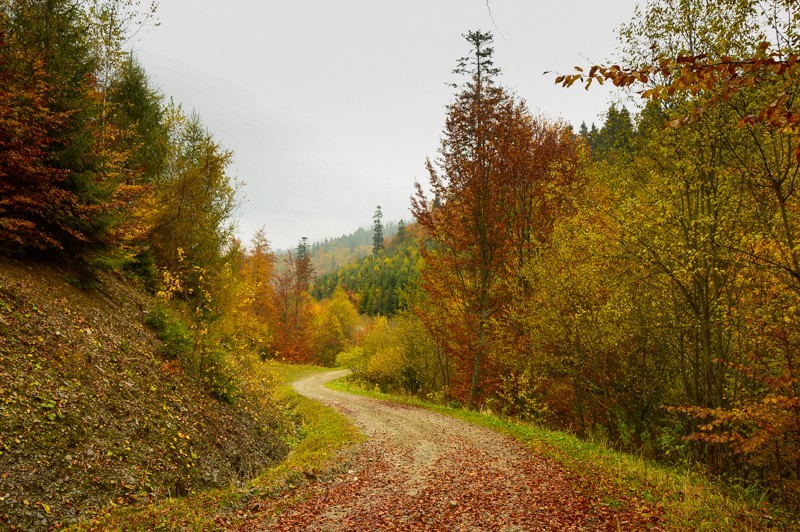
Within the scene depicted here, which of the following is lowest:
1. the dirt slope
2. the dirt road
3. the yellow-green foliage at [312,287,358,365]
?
the yellow-green foliage at [312,287,358,365]

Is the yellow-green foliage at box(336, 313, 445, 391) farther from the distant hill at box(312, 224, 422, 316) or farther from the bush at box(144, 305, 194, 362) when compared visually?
the distant hill at box(312, 224, 422, 316)

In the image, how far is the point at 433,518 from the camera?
6473 millimetres

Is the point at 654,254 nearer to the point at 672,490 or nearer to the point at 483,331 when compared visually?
the point at 672,490

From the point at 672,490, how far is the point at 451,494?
368 centimetres

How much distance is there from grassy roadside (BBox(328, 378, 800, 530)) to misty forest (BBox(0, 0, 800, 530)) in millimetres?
68

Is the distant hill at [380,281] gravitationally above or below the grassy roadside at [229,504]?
above

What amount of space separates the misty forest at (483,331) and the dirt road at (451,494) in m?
0.06

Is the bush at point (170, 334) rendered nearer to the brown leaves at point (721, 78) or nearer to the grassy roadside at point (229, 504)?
the grassy roadside at point (229, 504)

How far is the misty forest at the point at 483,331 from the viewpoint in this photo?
6359 mm

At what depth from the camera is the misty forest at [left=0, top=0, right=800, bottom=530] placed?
6359 millimetres

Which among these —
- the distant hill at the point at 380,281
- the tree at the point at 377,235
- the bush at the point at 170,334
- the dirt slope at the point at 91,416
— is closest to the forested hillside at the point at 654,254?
the dirt slope at the point at 91,416

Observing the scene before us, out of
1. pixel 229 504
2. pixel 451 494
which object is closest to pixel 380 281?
pixel 451 494

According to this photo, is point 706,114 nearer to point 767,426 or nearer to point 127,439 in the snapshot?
point 767,426

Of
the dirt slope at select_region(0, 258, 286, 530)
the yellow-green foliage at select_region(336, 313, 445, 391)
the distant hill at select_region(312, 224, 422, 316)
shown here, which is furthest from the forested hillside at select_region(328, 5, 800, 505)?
the distant hill at select_region(312, 224, 422, 316)
